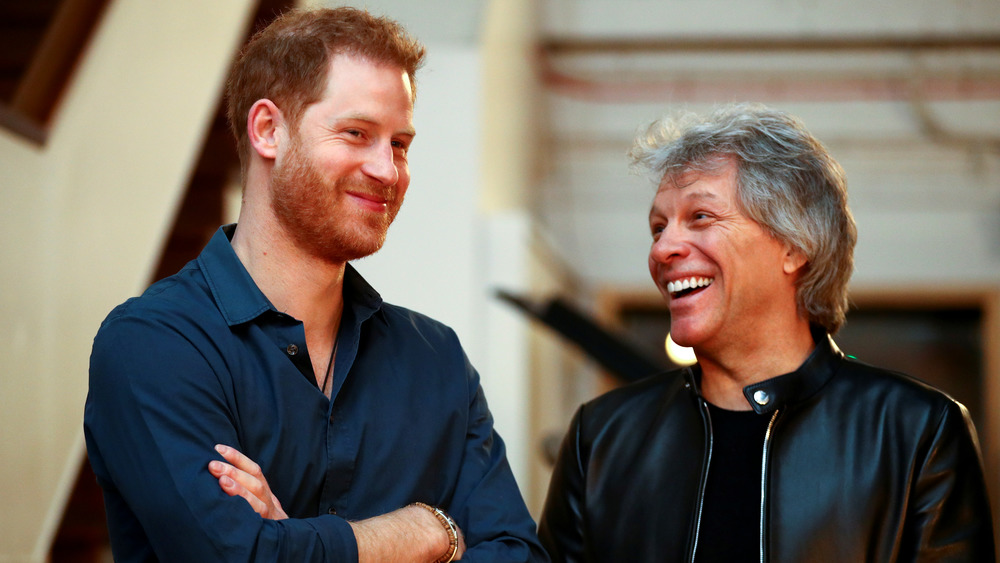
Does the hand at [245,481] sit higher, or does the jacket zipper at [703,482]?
the jacket zipper at [703,482]

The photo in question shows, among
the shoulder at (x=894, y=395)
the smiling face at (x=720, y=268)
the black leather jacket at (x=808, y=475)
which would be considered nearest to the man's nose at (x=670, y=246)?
the smiling face at (x=720, y=268)

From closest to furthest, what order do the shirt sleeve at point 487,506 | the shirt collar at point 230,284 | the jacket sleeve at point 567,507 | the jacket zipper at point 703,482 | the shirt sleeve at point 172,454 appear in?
the shirt sleeve at point 172,454
the shirt collar at point 230,284
the shirt sleeve at point 487,506
the jacket zipper at point 703,482
the jacket sleeve at point 567,507

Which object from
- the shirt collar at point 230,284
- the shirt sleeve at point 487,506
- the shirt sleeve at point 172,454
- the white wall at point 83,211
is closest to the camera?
the shirt sleeve at point 172,454

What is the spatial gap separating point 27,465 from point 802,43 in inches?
Answer: 225

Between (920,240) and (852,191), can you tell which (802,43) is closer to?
(852,191)

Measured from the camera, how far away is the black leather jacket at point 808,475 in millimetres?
1591

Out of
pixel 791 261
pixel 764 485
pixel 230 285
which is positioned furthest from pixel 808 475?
pixel 230 285

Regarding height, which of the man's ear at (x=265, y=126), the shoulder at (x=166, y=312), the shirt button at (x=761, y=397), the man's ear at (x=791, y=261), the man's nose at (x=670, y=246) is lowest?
the shoulder at (x=166, y=312)

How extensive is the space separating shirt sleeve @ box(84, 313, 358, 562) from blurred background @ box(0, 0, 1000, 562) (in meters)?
0.85

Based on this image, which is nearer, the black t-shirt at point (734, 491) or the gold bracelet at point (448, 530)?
the gold bracelet at point (448, 530)

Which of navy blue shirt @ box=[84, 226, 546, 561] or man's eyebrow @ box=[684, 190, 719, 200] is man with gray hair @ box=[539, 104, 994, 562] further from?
navy blue shirt @ box=[84, 226, 546, 561]

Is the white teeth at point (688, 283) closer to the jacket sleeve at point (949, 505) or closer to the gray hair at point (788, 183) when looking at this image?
the gray hair at point (788, 183)

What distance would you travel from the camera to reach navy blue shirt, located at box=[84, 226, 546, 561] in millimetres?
1308

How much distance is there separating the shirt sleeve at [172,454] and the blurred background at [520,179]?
85 centimetres
